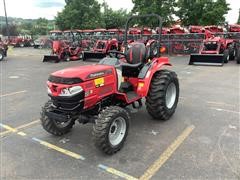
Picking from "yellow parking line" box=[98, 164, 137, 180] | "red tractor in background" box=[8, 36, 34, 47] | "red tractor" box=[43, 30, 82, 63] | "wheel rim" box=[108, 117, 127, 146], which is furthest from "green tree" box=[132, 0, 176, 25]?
"yellow parking line" box=[98, 164, 137, 180]

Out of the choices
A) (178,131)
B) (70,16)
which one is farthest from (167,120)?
(70,16)

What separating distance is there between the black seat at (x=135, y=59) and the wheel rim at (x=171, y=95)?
0.76 metres

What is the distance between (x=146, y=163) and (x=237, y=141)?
61.5 inches

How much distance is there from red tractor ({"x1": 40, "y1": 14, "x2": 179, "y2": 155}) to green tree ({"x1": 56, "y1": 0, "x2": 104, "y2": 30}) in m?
27.0

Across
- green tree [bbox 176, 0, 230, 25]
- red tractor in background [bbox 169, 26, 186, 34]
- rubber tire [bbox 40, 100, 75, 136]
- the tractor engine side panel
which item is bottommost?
rubber tire [bbox 40, 100, 75, 136]

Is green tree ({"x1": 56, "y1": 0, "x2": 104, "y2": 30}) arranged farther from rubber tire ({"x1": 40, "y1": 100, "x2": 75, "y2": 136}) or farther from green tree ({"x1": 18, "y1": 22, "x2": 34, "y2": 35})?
green tree ({"x1": 18, "y1": 22, "x2": 34, "y2": 35})

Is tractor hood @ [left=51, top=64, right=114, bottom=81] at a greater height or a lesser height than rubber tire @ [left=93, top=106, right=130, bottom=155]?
greater

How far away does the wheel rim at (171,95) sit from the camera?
5.09 m

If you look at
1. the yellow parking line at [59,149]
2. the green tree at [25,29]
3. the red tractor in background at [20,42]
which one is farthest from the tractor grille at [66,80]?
the green tree at [25,29]

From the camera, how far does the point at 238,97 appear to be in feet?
21.0

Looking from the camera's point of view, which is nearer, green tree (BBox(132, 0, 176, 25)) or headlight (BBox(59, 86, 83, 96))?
headlight (BBox(59, 86, 83, 96))

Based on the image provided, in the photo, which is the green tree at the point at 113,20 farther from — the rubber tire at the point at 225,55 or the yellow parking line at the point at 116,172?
the yellow parking line at the point at 116,172

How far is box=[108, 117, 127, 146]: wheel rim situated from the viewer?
373cm

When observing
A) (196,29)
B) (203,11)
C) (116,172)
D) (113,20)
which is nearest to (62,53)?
(196,29)
